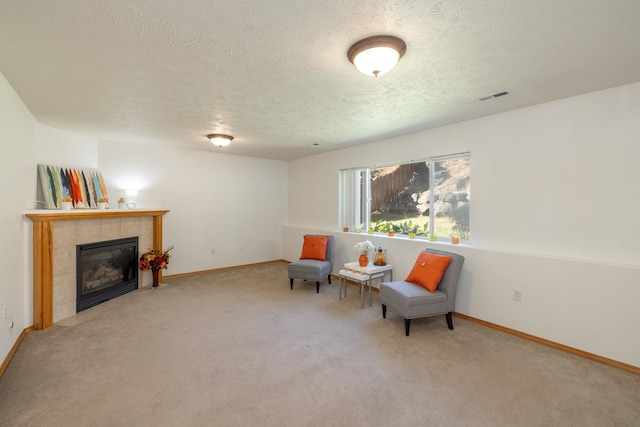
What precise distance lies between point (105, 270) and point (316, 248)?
319cm

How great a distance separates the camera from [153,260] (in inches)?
182

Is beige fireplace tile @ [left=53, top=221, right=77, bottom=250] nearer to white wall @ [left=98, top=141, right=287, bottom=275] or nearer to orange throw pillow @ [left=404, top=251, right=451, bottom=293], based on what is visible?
white wall @ [left=98, top=141, right=287, bottom=275]

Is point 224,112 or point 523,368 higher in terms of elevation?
point 224,112

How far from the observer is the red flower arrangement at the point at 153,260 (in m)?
4.57

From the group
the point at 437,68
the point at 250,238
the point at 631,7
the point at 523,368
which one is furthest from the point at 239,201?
the point at 631,7

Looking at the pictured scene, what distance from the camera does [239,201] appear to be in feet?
20.2

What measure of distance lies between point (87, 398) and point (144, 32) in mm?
2518

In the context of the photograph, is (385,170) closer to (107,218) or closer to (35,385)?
(107,218)

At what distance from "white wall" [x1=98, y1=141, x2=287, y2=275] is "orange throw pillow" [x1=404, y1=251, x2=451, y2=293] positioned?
3.98 meters

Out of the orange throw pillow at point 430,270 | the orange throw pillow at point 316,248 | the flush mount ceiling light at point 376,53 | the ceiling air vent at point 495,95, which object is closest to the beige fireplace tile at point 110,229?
the orange throw pillow at point 316,248

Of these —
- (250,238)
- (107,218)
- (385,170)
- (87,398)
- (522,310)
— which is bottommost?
(87,398)

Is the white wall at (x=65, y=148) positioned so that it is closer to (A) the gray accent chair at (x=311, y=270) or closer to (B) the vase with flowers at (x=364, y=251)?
(A) the gray accent chair at (x=311, y=270)

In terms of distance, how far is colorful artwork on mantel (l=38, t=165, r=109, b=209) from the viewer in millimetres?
3646

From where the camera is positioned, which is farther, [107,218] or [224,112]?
[107,218]
